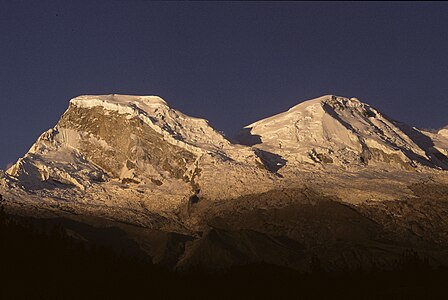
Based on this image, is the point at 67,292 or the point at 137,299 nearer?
the point at 67,292

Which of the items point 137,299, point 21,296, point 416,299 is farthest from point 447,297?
point 21,296

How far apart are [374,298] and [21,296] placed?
7140 centimetres

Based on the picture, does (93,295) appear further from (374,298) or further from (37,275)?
(374,298)

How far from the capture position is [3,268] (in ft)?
629

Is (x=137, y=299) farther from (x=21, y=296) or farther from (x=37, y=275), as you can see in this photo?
(x=21, y=296)

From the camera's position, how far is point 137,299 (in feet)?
651

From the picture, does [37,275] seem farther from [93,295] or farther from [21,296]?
[21,296]

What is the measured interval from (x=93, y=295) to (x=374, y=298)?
186ft

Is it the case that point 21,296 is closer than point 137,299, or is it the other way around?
point 21,296

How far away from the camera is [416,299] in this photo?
187m

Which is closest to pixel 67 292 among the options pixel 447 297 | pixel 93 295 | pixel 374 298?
pixel 93 295

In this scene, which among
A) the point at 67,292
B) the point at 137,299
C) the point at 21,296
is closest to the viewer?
the point at 21,296

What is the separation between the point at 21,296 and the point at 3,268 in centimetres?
2195

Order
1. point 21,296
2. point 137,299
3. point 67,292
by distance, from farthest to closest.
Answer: point 137,299
point 67,292
point 21,296
